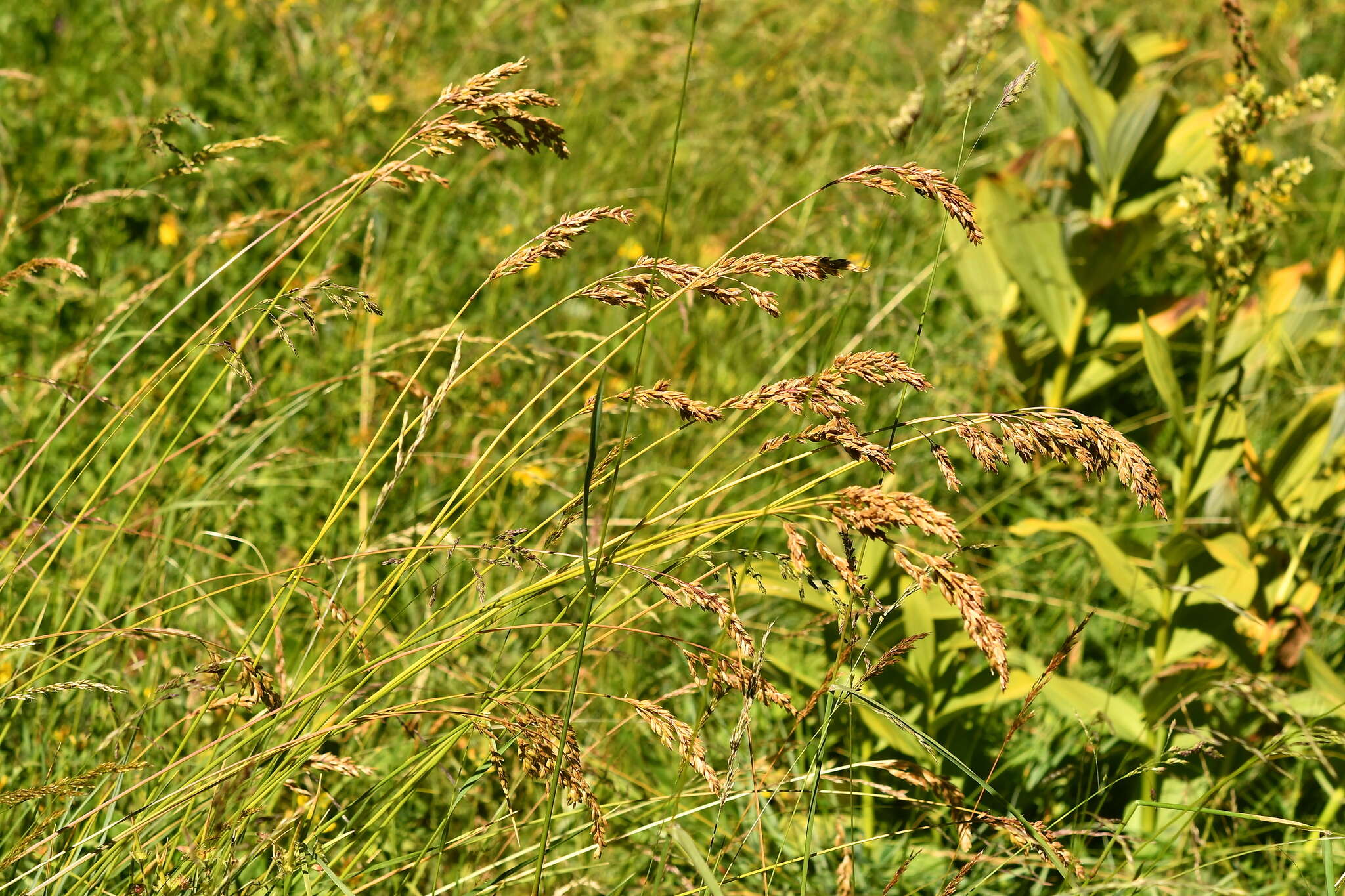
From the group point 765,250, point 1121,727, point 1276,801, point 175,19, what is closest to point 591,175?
point 765,250

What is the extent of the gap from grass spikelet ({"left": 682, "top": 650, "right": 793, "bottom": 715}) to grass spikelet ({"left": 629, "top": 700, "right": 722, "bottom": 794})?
54mm

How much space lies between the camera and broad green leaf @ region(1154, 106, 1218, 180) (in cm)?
262

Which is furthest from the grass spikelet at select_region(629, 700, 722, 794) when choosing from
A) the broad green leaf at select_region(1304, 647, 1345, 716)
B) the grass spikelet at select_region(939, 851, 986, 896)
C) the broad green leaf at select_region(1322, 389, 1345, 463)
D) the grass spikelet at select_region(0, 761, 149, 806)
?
the broad green leaf at select_region(1322, 389, 1345, 463)

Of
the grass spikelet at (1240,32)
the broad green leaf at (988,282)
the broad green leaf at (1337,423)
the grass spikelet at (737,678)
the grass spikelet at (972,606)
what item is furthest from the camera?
the broad green leaf at (988,282)

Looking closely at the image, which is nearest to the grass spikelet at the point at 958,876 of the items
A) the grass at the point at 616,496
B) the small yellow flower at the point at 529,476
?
the grass at the point at 616,496

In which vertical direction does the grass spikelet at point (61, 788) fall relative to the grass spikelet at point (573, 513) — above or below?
below

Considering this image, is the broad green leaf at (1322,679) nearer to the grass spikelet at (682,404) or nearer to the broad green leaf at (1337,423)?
the broad green leaf at (1337,423)

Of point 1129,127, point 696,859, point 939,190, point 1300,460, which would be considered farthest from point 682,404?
point 1129,127

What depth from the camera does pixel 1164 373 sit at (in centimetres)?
189

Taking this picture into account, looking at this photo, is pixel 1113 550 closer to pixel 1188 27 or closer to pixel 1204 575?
pixel 1204 575

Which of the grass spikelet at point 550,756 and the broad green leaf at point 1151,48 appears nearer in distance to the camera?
the grass spikelet at point 550,756

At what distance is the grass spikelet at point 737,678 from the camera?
106 centimetres

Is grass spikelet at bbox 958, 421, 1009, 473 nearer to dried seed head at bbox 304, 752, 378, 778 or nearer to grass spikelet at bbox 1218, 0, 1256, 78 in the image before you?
dried seed head at bbox 304, 752, 378, 778

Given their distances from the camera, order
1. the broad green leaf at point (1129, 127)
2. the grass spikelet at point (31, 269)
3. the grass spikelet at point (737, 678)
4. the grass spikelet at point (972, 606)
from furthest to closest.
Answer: the broad green leaf at point (1129, 127) → the grass spikelet at point (31, 269) → the grass spikelet at point (737, 678) → the grass spikelet at point (972, 606)
